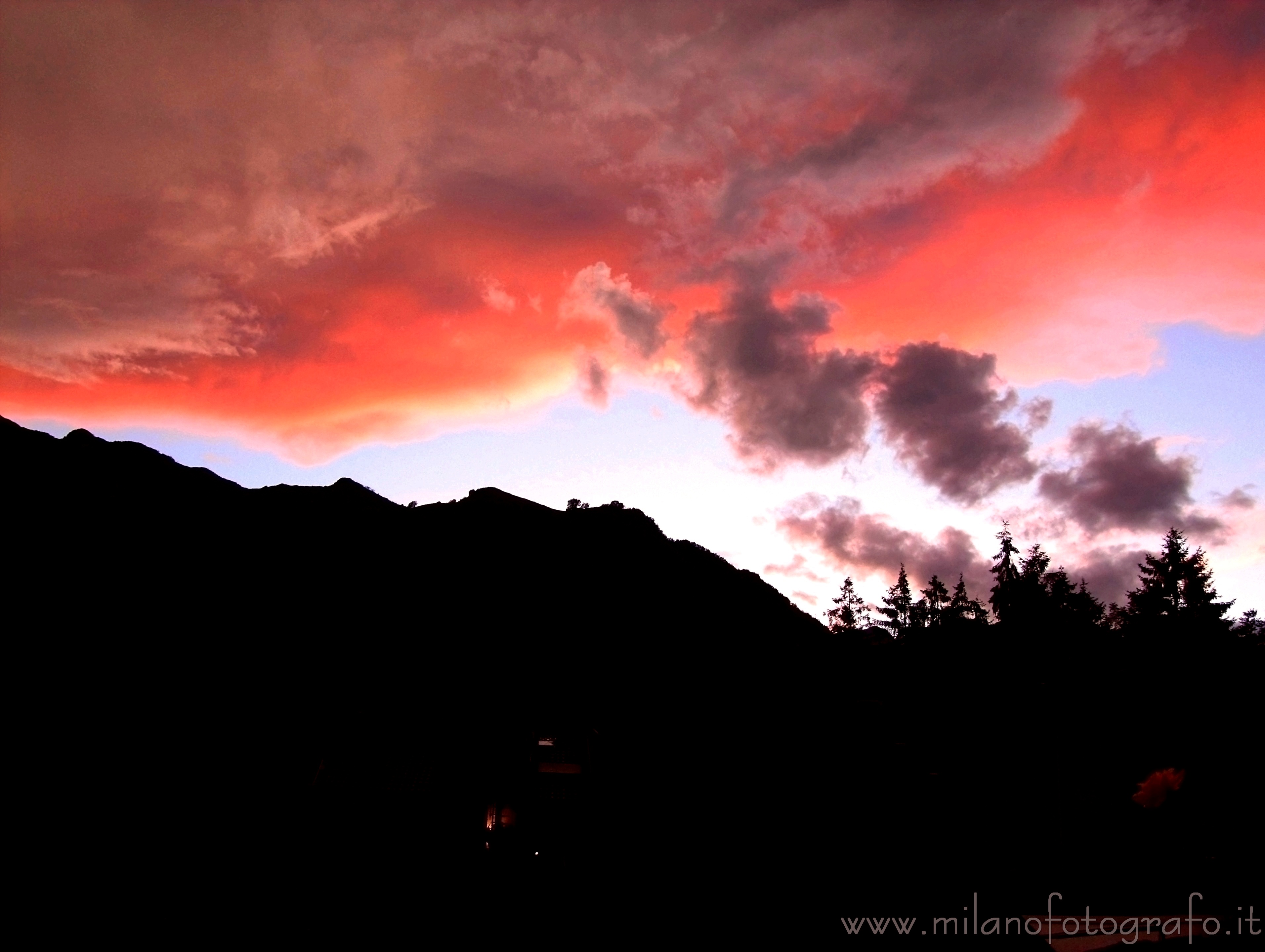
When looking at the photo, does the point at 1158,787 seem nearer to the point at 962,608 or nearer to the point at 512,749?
the point at 512,749

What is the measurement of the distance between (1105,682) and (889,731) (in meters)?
6.33

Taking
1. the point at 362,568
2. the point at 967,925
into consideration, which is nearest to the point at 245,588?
the point at 362,568

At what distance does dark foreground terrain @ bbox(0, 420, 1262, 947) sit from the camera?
1474 cm

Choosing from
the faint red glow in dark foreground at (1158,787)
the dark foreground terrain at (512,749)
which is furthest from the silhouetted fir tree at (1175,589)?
the faint red glow in dark foreground at (1158,787)

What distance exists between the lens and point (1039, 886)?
52.6 ft

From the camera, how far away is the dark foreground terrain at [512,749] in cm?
1474

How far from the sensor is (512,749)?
18875mm

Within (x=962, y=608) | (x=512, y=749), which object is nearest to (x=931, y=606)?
(x=962, y=608)

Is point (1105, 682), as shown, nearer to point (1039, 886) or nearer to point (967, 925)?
point (1039, 886)

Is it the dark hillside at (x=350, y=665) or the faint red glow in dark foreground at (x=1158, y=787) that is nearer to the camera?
the faint red glow in dark foreground at (x=1158, y=787)

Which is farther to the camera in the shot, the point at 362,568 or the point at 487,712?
the point at 362,568

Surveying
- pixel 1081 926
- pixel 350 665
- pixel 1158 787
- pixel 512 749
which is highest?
pixel 350 665

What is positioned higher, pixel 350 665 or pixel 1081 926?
pixel 350 665

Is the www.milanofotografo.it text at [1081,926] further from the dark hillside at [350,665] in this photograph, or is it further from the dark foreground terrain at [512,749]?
the dark hillside at [350,665]
